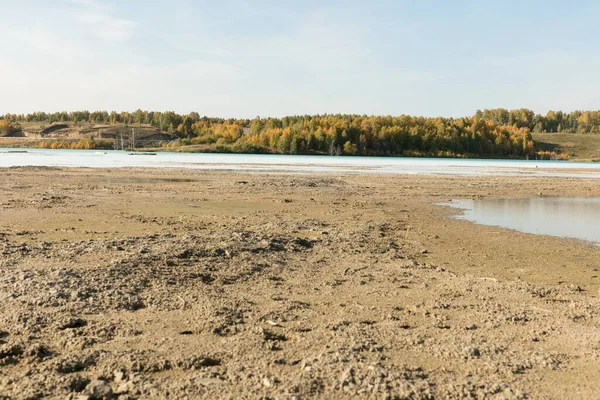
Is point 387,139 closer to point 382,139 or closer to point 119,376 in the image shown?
point 382,139

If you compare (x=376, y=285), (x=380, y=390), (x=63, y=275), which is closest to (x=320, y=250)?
(x=376, y=285)

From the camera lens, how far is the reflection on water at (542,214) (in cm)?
1468

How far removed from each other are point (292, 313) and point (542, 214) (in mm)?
14520

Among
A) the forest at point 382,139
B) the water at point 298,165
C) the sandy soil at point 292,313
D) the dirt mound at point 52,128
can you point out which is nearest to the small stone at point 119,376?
the sandy soil at point 292,313

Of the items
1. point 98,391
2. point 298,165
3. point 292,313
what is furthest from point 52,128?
point 98,391

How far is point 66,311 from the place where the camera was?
6344 millimetres

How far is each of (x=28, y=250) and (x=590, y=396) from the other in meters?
8.69

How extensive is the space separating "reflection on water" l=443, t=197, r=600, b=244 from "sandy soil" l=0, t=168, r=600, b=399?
205 cm

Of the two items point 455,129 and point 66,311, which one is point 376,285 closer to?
point 66,311

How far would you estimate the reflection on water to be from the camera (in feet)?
48.1

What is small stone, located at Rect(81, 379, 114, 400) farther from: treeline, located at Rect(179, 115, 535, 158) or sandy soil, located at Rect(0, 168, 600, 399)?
treeline, located at Rect(179, 115, 535, 158)

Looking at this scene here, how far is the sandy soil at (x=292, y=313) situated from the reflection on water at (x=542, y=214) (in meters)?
2.05

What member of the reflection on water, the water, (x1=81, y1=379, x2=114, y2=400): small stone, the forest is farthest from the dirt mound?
(x1=81, y1=379, x2=114, y2=400): small stone

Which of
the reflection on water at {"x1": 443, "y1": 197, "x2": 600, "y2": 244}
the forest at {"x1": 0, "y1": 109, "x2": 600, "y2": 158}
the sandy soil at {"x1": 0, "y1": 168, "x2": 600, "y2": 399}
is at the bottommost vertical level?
the reflection on water at {"x1": 443, "y1": 197, "x2": 600, "y2": 244}
